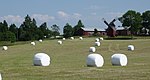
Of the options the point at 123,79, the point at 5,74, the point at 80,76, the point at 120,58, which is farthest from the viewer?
the point at 120,58

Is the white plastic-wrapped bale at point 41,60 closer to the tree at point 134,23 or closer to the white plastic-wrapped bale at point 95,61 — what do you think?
the white plastic-wrapped bale at point 95,61

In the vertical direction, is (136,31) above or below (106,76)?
above

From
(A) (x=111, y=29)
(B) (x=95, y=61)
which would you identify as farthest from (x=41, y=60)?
(A) (x=111, y=29)

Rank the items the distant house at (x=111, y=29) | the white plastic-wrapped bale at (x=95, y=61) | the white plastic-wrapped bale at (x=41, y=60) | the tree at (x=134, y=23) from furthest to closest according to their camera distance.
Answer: the tree at (x=134, y=23) < the distant house at (x=111, y=29) < the white plastic-wrapped bale at (x=41, y=60) < the white plastic-wrapped bale at (x=95, y=61)

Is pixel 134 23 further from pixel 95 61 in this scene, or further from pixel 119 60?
pixel 95 61

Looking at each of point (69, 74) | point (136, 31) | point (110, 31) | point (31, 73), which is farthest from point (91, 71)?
point (136, 31)

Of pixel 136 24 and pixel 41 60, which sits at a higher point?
pixel 136 24

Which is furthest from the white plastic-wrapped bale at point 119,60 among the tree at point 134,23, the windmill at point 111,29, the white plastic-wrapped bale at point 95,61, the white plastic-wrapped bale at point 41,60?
the tree at point 134,23

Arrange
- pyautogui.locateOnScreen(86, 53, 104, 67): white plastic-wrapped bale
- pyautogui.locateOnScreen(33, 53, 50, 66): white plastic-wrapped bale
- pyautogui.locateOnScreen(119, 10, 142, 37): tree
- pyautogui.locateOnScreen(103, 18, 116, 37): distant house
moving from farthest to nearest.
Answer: pyautogui.locateOnScreen(119, 10, 142, 37): tree
pyautogui.locateOnScreen(103, 18, 116, 37): distant house
pyautogui.locateOnScreen(33, 53, 50, 66): white plastic-wrapped bale
pyautogui.locateOnScreen(86, 53, 104, 67): white plastic-wrapped bale

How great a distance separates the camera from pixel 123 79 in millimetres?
21641

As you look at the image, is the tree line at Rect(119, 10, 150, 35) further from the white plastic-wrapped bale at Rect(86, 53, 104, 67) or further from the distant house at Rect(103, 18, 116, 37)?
the white plastic-wrapped bale at Rect(86, 53, 104, 67)

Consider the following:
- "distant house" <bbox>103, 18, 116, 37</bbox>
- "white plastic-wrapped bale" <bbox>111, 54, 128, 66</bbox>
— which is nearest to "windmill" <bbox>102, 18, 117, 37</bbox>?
"distant house" <bbox>103, 18, 116, 37</bbox>

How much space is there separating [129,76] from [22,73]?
6567 millimetres

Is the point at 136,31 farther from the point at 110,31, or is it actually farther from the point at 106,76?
the point at 106,76
